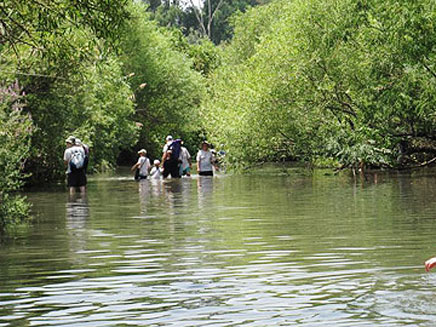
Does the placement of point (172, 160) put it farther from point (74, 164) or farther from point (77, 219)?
point (77, 219)

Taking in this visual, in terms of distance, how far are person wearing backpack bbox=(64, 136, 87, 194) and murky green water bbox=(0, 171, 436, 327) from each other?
4.61 meters

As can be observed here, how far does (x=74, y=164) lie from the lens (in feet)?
96.0

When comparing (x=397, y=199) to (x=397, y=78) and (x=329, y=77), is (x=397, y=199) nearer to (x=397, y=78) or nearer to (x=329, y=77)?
(x=397, y=78)

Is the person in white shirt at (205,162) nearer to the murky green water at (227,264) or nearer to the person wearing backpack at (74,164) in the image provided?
the person wearing backpack at (74,164)

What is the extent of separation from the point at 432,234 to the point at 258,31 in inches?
2137

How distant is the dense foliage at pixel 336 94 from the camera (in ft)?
97.8

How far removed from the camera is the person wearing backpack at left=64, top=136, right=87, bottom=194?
28.5m

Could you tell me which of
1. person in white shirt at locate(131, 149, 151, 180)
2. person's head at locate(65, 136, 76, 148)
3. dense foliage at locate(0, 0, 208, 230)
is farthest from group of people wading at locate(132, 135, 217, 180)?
person's head at locate(65, 136, 76, 148)

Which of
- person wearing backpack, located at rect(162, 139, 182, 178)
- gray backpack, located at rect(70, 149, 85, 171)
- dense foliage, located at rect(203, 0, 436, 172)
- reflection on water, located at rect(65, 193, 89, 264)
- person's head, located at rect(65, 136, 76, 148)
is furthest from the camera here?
person wearing backpack, located at rect(162, 139, 182, 178)

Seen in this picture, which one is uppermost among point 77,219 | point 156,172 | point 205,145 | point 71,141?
point 71,141

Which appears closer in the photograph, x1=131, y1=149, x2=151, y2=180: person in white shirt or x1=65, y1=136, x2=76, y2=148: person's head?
x1=65, y1=136, x2=76, y2=148: person's head

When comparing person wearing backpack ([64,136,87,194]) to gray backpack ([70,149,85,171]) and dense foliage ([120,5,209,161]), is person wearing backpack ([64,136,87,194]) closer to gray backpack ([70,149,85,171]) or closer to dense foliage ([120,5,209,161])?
gray backpack ([70,149,85,171])

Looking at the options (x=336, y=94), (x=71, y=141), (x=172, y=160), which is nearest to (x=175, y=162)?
(x=172, y=160)

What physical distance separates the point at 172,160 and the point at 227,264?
24049 mm
